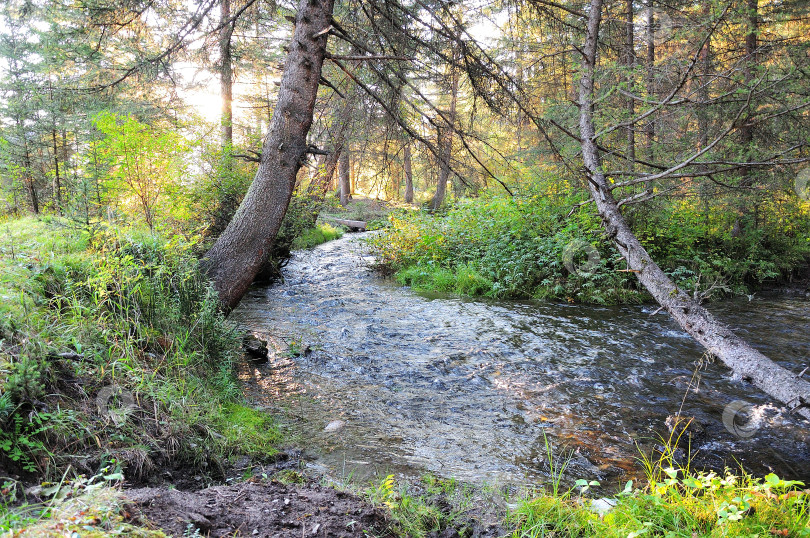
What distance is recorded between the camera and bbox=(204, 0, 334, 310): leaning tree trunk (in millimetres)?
5453

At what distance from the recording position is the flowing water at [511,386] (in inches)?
144

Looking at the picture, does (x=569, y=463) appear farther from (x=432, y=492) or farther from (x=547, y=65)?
(x=547, y=65)

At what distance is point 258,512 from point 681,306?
435 centimetres

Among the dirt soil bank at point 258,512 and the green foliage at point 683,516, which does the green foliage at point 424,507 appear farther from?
the green foliage at point 683,516

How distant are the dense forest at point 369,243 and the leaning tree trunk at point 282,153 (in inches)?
1.4

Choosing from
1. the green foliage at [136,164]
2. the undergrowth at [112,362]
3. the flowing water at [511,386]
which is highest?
the green foliage at [136,164]

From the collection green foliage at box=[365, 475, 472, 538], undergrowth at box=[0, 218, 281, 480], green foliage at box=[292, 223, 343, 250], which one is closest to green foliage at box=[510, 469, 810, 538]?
green foliage at box=[365, 475, 472, 538]

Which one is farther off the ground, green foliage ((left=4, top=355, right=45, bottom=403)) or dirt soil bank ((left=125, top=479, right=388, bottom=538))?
green foliage ((left=4, top=355, right=45, bottom=403))

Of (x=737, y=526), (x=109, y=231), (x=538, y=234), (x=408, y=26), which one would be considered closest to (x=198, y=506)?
(x=737, y=526)

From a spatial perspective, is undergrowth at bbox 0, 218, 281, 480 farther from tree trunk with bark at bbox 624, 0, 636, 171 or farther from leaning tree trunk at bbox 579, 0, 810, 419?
tree trunk with bark at bbox 624, 0, 636, 171

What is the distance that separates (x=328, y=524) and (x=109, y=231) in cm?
367

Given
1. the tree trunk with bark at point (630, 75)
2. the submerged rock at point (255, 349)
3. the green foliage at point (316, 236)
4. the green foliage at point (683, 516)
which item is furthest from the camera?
the green foliage at point (316, 236)

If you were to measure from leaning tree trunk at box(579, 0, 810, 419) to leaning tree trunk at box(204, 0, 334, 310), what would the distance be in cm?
380

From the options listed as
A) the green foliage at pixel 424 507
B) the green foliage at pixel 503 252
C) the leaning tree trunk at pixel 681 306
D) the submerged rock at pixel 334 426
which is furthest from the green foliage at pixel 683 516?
the green foliage at pixel 503 252
